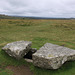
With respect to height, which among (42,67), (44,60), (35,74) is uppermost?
(44,60)

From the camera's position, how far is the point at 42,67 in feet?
27.6

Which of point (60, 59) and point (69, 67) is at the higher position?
point (60, 59)

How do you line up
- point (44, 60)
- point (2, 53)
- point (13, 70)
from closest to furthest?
point (44, 60)
point (13, 70)
point (2, 53)

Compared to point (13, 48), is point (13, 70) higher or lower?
lower

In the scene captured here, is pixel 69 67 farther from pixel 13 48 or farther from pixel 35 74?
pixel 13 48

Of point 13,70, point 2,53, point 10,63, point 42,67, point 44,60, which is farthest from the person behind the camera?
point 2,53

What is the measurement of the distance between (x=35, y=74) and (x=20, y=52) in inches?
Result: 101

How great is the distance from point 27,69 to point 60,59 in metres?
3.40

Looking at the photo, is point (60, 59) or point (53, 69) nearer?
point (60, 59)

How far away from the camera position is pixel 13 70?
898 centimetres

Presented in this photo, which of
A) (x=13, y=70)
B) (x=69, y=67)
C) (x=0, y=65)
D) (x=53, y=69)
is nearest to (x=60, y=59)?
(x=53, y=69)

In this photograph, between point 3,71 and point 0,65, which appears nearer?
point 3,71

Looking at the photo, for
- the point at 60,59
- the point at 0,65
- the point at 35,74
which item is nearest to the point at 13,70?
the point at 0,65

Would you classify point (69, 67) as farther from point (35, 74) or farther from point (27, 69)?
point (27, 69)
